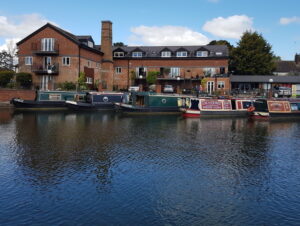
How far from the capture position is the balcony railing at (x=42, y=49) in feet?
158

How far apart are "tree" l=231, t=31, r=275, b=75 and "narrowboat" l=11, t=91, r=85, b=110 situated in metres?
31.8

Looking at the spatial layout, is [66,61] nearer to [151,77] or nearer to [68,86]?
[68,86]

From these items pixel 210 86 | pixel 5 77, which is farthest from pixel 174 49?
pixel 5 77

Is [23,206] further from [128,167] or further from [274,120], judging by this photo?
[274,120]

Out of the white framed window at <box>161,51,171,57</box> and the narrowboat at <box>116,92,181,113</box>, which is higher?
the white framed window at <box>161,51,171,57</box>

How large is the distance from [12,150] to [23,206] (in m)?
8.48

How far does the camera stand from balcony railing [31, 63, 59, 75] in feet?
158

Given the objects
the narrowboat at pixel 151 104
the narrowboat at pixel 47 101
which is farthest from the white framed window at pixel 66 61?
the narrowboat at pixel 151 104

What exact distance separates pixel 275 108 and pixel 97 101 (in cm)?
2204

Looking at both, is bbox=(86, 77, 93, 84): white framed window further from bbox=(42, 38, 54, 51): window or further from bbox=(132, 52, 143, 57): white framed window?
bbox=(132, 52, 143, 57): white framed window

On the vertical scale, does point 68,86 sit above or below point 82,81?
below

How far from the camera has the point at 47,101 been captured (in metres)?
41.2

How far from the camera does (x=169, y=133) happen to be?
25.8 meters

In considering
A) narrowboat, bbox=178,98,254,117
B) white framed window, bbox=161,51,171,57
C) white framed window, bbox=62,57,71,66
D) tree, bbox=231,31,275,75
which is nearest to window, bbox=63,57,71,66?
white framed window, bbox=62,57,71,66
